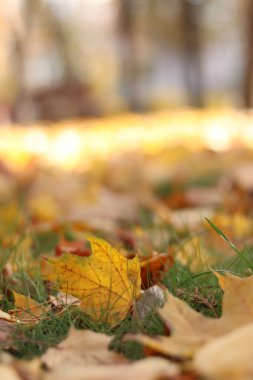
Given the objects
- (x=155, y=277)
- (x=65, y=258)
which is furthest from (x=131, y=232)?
(x=65, y=258)

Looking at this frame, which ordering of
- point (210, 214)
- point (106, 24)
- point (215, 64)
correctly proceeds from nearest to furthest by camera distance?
point (210, 214)
point (106, 24)
point (215, 64)

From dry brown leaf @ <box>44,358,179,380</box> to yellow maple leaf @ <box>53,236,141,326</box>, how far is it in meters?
0.40

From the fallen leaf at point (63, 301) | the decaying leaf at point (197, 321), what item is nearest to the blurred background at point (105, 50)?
the fallen leaf at point (63, 301)

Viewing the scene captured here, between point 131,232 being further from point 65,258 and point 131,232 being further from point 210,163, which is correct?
point 210,163

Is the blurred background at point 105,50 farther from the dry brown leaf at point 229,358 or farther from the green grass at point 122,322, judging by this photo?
the dry brown leaf at point 229,358

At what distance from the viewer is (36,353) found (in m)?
1.17

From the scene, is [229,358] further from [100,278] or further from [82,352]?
[100,278]

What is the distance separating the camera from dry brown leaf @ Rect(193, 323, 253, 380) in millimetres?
805

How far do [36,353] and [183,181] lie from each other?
289 centimetres

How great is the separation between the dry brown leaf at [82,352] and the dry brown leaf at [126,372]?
15 centimetres

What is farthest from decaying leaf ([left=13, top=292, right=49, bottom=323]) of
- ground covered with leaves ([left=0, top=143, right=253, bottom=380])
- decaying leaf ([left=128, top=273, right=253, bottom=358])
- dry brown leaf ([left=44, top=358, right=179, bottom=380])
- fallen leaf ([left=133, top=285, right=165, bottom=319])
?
dry brown leaf ([left=44, top=358, right=179, bottom=380])

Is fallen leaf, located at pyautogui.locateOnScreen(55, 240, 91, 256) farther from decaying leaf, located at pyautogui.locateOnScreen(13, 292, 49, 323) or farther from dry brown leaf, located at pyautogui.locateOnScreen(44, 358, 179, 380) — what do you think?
dry brown leaf, located at pyautogui.locateOnScreen(44, 358, 179, 380)

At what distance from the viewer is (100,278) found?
1318 mm

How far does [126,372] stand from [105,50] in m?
36.4
